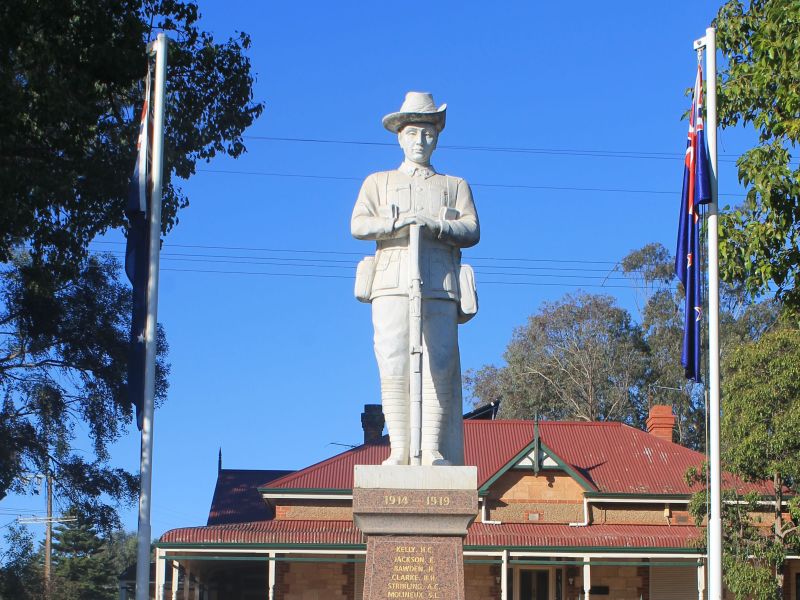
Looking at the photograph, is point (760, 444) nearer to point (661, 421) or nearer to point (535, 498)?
point (535, 498)

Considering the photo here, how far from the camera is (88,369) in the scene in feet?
84.4

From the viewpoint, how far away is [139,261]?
1398cm

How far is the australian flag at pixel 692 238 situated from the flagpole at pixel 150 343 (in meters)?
5.23

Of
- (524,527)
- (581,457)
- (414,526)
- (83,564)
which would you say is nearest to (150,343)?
(414,526)

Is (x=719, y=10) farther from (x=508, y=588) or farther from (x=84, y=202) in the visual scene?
(x=508, y=588)

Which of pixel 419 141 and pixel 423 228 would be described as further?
pixel 419 141

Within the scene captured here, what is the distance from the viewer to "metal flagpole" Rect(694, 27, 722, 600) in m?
12.7

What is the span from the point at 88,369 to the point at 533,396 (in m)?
23.8

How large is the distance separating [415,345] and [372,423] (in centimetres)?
2433

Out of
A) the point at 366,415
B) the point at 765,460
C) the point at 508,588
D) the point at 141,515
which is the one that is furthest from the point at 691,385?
the point at 141,515

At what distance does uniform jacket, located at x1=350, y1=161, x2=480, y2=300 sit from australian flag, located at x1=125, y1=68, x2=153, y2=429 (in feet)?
10.6

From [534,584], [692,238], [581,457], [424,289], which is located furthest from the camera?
[581,457]

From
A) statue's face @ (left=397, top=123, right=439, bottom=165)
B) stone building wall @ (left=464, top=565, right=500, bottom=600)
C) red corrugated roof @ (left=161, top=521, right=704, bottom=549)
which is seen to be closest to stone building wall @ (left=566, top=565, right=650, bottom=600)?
red corrugated roof @ (left=161, top=521, right=704, bottom=549)

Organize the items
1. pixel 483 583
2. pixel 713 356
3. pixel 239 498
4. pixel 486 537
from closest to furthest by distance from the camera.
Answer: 1. pixel 713 356
2. pixel 486 537
3. pixel 483 583
4. pixel 239 498
